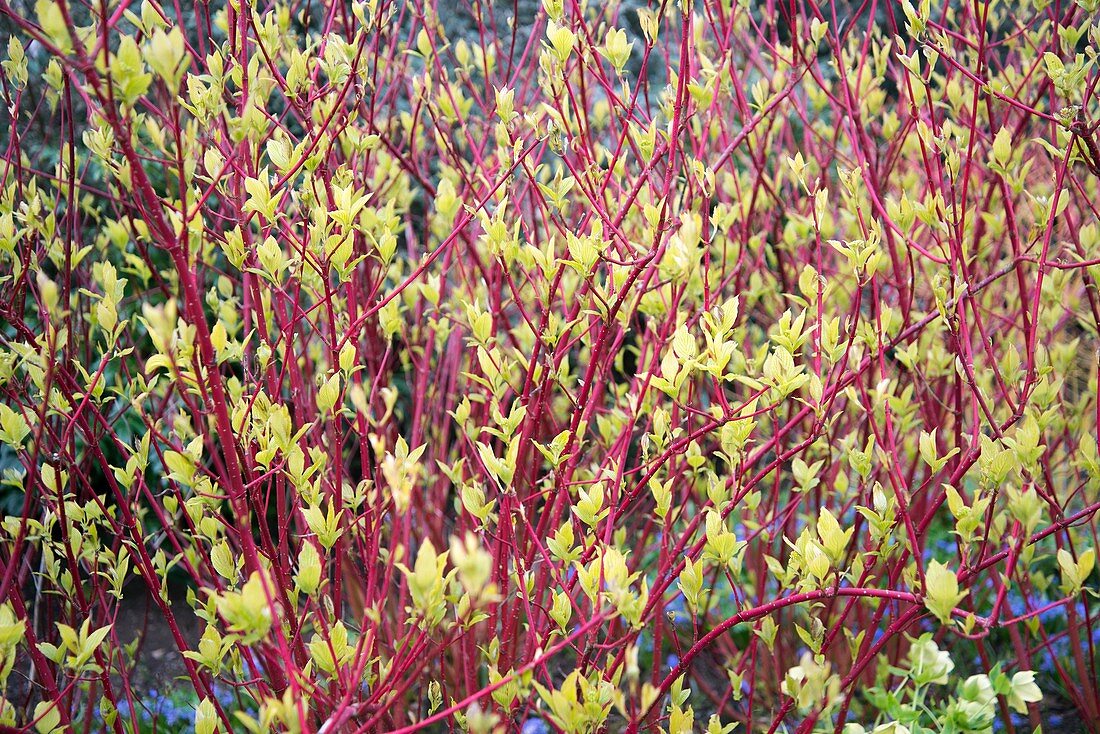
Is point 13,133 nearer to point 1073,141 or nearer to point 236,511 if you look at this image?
point 236,511

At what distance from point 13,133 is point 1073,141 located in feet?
5.71

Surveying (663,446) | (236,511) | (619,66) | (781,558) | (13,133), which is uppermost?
(13,133)

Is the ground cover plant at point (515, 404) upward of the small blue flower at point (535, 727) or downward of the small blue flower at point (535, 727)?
upward

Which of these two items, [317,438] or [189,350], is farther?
[317,438]

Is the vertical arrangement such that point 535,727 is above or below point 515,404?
below

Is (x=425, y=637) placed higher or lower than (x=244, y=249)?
lower

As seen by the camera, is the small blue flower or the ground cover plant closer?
the ground cover plant

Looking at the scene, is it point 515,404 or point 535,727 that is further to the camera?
point 535,727

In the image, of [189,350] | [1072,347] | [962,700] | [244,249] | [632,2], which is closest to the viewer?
[189,350]

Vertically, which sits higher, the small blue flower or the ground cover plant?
the ground cover plant

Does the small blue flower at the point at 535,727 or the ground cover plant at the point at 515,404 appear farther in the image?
the small blue flower at the point at 535,727

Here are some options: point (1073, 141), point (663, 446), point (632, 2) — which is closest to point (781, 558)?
point (663, 446)

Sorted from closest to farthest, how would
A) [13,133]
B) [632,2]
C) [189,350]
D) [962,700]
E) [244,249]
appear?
[189,350], [962,700], [244,249], [13,133], [632,2]

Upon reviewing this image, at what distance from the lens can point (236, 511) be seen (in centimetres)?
109
